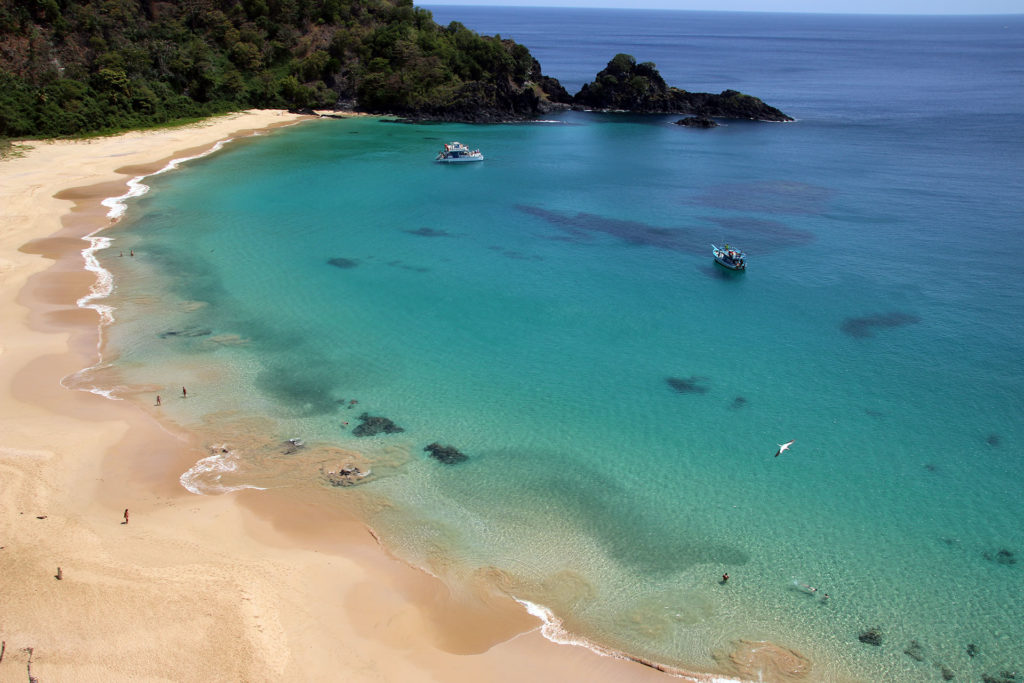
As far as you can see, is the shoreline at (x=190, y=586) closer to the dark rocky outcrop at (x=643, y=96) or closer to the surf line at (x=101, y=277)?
the surf line at (x=101, y=277)

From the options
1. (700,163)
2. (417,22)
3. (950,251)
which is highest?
(417,22)

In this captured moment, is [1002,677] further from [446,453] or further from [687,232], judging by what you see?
[687,232]

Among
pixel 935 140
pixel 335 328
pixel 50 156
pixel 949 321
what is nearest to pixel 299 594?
pixel 335 328

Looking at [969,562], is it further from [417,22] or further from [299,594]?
[417,22]

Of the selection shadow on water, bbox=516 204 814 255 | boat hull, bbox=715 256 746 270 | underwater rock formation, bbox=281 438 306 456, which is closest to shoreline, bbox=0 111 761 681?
underwater rock formation, bbox=281 438 306 456

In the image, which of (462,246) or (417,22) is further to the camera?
(417,22)

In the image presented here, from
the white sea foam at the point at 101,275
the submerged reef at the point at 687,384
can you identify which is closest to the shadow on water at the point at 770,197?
the submerged reef at the point at 687,384

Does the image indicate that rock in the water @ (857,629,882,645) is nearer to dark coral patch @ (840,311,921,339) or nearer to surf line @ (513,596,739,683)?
surf line @ (513,596,739,683)
